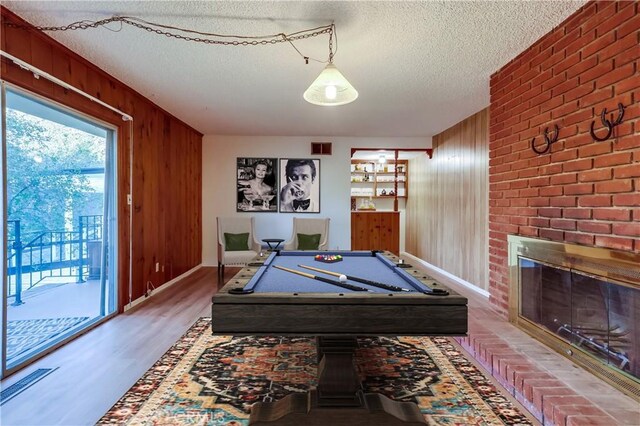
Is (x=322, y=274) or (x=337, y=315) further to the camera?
(x=322, y=274)

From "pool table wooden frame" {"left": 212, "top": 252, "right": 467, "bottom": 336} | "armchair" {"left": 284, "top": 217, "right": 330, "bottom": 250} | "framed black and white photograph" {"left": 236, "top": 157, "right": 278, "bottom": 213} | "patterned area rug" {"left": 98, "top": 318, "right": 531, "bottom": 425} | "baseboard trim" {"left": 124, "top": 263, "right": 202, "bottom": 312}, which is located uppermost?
"framed black and white photograph" {"left": 236, "top": 157, "right": 278, "bottom": 213}

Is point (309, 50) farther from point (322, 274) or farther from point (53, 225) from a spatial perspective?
point (53, 225)

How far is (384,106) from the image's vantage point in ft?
14.0

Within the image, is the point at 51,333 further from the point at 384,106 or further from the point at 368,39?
the point at 384,106

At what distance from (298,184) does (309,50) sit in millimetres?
3510

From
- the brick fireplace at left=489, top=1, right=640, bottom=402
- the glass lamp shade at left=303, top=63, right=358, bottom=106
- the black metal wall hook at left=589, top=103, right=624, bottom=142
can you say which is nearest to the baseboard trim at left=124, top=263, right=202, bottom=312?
the glass lamp shade at left=303, top=63, right=358, bottom=106

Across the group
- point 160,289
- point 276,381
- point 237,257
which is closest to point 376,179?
point 237,257

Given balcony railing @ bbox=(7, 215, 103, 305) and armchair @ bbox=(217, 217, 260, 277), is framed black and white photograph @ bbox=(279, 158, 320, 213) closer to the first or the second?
armchair @ bbox=(217, 217, 260, 277)

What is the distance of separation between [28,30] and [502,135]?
12.9 ft

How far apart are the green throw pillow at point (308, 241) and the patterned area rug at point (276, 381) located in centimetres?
259

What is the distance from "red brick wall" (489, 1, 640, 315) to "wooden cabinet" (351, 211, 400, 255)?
365 centimetres

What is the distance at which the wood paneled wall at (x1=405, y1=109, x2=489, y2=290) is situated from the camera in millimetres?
4324

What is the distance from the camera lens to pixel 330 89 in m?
2.16

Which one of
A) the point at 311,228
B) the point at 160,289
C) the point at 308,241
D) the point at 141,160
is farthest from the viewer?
the point at 311,228
